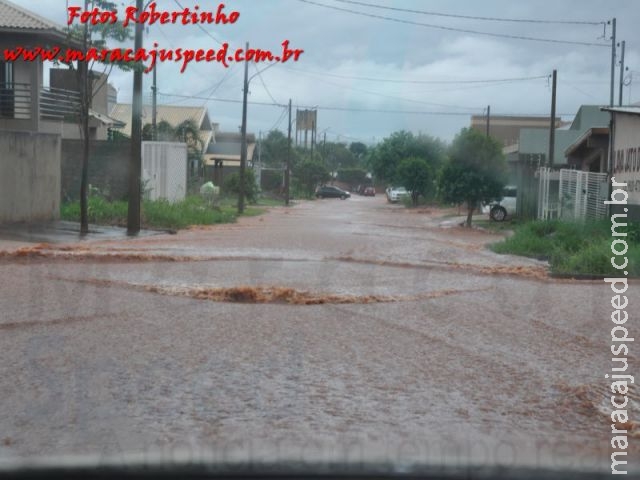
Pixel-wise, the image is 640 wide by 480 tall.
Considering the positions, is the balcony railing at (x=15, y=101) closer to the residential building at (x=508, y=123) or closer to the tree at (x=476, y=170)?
the tree at (x=476, y=170)

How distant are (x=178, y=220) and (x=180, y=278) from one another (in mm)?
14431

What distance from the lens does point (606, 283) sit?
16.5 metres

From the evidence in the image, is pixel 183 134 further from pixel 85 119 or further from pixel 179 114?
pixel 85 119

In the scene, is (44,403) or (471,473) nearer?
Answer: (471,473)

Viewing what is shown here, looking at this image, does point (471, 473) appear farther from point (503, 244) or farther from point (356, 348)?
point (503, 244)

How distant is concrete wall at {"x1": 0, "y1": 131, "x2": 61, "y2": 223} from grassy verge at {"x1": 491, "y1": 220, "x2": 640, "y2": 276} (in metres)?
11.7

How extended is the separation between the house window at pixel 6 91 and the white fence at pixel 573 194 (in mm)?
17125

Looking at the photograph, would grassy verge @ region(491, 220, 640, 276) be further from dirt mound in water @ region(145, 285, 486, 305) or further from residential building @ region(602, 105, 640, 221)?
dirt mound in water @ region(145, 285, 486, 305)

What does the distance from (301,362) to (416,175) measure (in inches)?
2277

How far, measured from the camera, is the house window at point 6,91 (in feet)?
95.0

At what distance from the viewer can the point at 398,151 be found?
7919 centimetres

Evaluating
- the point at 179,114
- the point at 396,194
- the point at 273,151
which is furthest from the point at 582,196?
the point at 273,151

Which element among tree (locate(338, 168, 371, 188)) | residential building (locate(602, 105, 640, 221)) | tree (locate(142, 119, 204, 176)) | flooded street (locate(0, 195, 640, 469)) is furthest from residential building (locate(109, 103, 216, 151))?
flooded street (locate(0, 195, 640, 469))

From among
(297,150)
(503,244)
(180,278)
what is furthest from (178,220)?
(297,150)
